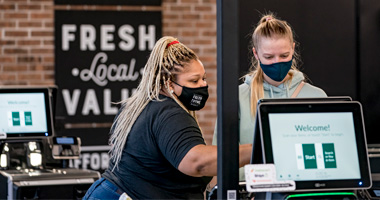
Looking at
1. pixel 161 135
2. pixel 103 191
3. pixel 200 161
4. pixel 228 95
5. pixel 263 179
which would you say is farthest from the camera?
pixel 103 191

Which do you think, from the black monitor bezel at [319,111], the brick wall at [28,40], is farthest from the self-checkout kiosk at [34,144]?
the black monitor bezel at [319,111]

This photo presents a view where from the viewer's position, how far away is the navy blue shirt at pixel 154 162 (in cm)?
247

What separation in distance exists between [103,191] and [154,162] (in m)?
0.25

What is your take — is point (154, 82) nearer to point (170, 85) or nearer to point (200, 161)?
point (170, 85)

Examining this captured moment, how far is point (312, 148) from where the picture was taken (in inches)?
79.7

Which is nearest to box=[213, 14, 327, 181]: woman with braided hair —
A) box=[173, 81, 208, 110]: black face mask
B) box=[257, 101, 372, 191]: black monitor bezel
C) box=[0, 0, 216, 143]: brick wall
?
box=[173, 81, 208, 110]: black face mask

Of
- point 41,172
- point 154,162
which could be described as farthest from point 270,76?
point 41,172

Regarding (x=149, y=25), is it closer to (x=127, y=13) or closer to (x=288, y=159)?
(x=127, y=13)

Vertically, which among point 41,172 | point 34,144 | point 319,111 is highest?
point 319,111

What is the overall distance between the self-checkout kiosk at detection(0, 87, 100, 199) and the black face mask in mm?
1427

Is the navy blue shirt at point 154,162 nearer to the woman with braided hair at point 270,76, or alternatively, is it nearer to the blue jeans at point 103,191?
the blue jeans at point 103,191

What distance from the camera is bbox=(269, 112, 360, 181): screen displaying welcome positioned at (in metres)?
1.99

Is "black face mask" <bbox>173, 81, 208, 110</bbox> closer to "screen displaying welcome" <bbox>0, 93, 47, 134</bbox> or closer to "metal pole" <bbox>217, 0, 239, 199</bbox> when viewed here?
"metal pole" <bbox>217, 0, 239, 199</bbox>

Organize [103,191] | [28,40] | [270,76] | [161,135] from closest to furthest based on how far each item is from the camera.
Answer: [161,135], [103,191], [270,76], [28,40]
